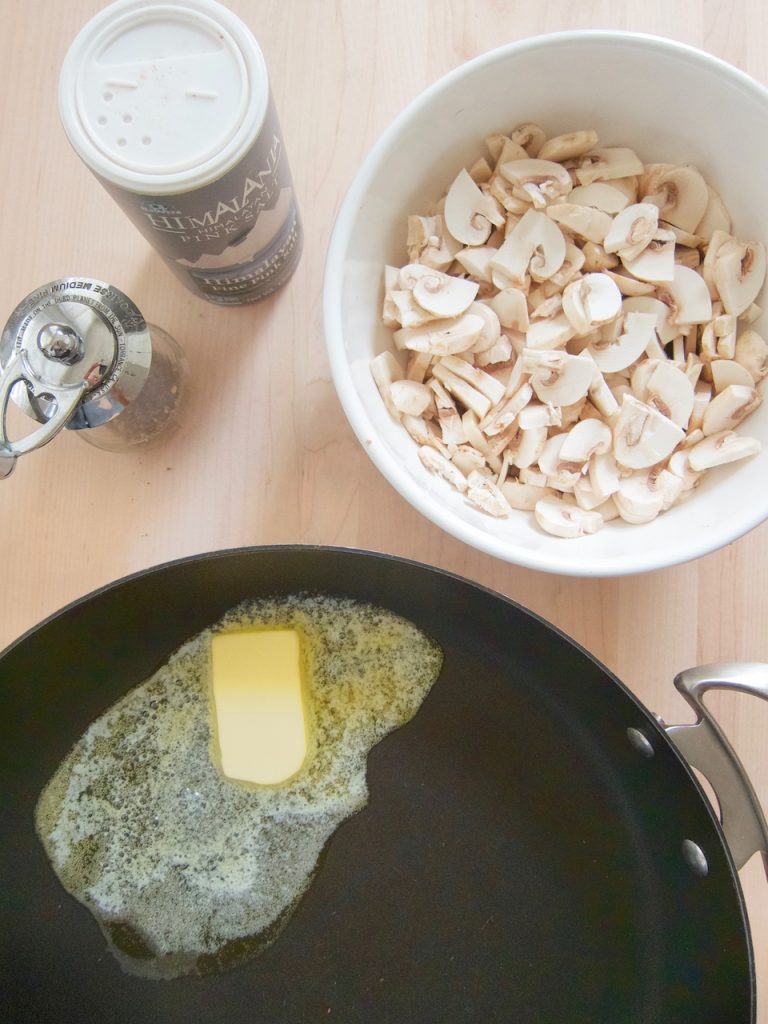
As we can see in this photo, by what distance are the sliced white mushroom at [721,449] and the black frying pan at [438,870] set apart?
Answer: 160 millimetres

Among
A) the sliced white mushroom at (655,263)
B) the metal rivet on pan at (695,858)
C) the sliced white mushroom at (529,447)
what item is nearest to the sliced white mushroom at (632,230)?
the sliced white mushroom at (655,263)

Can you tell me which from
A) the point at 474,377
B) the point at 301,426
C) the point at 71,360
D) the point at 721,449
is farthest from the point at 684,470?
the point at 71,360

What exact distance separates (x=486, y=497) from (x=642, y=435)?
94mm

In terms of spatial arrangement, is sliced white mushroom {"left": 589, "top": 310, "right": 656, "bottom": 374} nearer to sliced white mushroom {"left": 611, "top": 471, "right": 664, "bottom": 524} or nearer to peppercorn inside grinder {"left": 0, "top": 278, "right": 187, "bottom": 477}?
sliced white mushroom {"left": 611, "top": 471, "right": 664, "bottom": 524}

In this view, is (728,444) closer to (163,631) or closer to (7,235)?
(163,631)

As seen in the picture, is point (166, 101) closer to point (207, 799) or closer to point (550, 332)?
point (550, 332)

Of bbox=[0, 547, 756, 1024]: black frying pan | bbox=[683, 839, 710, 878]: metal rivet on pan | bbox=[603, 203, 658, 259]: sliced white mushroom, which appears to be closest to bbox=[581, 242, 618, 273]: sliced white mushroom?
bbox=[603, 203, 658, 259]: sliced white mushroom

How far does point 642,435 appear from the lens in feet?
1.48

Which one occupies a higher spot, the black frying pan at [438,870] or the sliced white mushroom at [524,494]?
the sliced white mushroom at [524,494]

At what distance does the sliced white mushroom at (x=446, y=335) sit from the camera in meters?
0.45

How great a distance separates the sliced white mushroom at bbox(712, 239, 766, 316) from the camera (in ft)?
1.52

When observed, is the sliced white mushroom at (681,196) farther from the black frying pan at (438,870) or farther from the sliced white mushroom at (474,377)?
the black frying pan at (438,870)

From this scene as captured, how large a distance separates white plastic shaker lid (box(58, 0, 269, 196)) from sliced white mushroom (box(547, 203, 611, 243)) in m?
0.18

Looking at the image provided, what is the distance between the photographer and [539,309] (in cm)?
47
